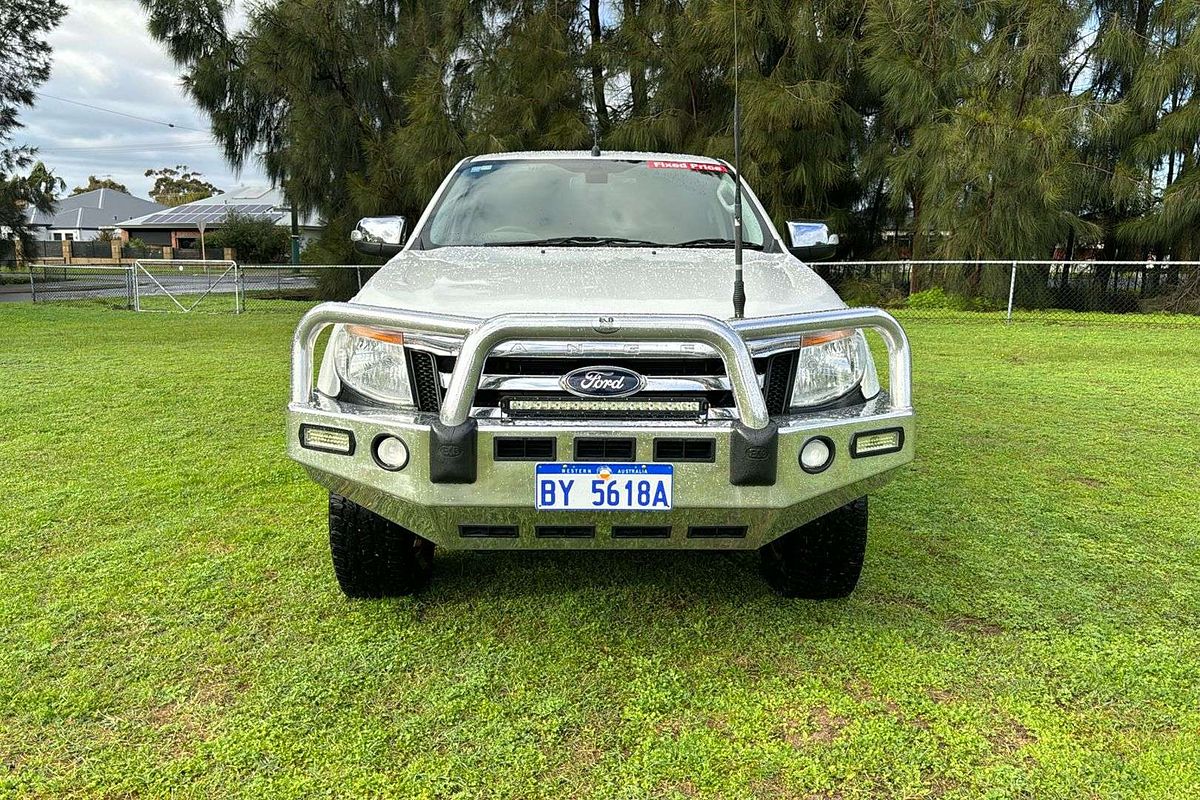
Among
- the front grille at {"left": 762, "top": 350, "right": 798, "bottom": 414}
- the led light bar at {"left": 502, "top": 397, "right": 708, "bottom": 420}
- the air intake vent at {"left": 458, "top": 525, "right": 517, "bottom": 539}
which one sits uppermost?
the front grille at {"left": 762, "top": 350, "right": 798, "bottom": 414}

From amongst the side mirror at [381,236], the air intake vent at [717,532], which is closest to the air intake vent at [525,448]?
the air intake vent at [717,532]

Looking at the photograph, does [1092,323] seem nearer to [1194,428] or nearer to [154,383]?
[1194,428]

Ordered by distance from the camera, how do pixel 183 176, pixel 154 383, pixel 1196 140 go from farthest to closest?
pixel 183 176 < pixel 1196 140 < pixel 154 383

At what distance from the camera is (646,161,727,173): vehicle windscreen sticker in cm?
402

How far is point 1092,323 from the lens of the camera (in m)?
13.2

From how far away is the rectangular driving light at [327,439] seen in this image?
234 centimetres

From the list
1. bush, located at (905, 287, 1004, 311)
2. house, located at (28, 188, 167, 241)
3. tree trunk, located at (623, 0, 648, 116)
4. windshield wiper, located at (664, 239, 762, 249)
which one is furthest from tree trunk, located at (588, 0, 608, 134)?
house, located at (28, 188, 167, 241)

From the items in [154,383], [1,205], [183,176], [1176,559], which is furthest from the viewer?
[183,176]

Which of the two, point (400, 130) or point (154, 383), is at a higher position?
point (400, 130)

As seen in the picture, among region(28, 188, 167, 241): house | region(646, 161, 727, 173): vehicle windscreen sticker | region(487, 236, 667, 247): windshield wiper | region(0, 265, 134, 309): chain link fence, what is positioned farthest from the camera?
region(28, 188, 167, 241): house

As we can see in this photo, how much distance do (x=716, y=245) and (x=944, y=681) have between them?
1.86m

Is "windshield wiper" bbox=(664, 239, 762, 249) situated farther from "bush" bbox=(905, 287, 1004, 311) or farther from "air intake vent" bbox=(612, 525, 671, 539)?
"bush" bbox=(905, 287, 1004, 311)

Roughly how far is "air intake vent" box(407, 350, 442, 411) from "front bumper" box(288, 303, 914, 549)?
6cm

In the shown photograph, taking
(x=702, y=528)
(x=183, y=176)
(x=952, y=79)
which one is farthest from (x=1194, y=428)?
(x=183, y=176)
